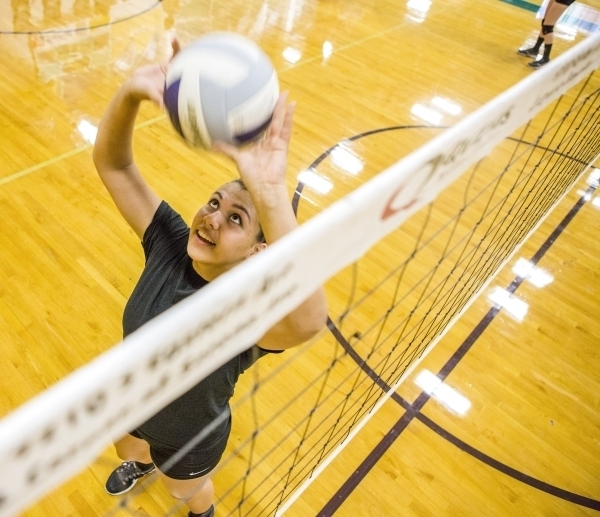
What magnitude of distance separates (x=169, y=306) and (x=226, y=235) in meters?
0.25

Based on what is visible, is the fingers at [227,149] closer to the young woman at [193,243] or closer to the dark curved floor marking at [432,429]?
the young woman at [193,243]

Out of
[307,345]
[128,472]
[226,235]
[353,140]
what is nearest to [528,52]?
[353,140]

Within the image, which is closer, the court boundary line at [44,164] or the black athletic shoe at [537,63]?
the court boundary line at [44,164]

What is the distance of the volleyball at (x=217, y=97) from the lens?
123cm

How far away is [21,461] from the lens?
19.0 inches

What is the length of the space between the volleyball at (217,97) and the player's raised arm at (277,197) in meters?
0.16

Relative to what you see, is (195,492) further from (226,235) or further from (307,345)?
(307,345)

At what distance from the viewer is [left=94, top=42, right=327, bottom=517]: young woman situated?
1.02 meters

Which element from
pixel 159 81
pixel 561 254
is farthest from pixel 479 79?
pixel 159 81

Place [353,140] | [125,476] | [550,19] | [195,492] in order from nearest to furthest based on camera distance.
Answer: [195,492] < [125,476] < [353,140] < [550,19]

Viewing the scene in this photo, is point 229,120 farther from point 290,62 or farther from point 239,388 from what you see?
point 290,62

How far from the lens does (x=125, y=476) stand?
1980 mm

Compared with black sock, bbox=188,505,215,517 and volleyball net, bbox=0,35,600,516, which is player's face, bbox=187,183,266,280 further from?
black sock, bbox=188,505,215,517

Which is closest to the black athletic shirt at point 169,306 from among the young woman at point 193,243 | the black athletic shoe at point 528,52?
the young woman at point 193,243
